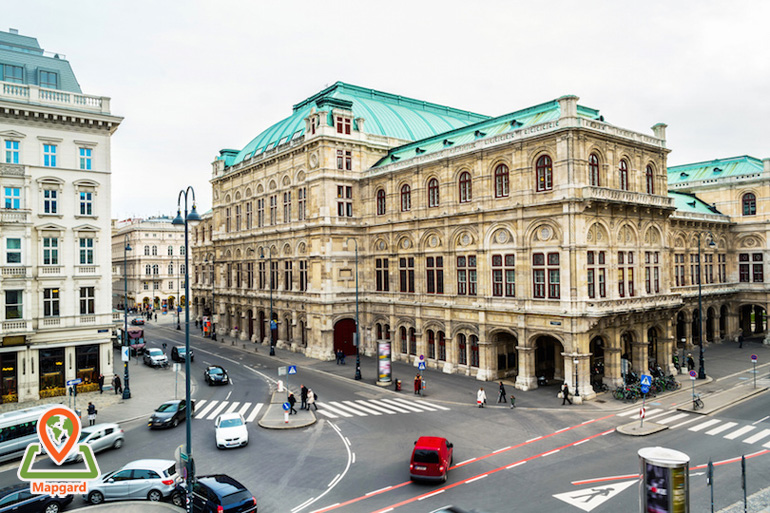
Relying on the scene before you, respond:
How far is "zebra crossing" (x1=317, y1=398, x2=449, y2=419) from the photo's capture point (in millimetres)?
32812

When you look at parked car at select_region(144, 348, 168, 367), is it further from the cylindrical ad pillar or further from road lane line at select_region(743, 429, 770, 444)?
road lane line at select_region(743, 429, 770, 444)

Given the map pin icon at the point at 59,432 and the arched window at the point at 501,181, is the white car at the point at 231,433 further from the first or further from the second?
the arched window at the point at 501,181

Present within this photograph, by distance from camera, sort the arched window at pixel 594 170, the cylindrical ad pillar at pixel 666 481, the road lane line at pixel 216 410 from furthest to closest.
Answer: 1. the arched window at pixel 594 170
2. the road lane line at pixel 216 410
3. the cylindrical ad pillar at pixel 666 481

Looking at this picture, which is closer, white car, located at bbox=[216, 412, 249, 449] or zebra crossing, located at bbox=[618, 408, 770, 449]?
white car, located at bbox=[216, 412, 249, 449]

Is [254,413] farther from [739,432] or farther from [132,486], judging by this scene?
[739,432]

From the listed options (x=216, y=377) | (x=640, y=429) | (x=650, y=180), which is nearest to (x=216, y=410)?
(x=216, y=377)

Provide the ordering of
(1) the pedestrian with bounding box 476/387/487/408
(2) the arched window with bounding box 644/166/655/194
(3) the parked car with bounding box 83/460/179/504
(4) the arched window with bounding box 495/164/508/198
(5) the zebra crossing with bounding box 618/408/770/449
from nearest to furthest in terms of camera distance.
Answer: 1. (3) the parked car with bounding box 83/460/179/504
2. (5) the zebra crossing with bounding box 618/408/770/449
3. (1) the pedestrian with bounding box 476/387/487/408
4. (4) the arched window with bounding box 495/164/508/198
5. (2) the arched window with bounding box 644/166/655/194

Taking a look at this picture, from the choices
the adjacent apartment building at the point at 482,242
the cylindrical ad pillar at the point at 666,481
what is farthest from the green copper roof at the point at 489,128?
the cylindrical ad pillar at the point at 666,481

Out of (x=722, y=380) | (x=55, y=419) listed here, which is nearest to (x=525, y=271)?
(x=722, y=380)

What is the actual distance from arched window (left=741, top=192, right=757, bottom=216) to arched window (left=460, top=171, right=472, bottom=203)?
4010 centimetres

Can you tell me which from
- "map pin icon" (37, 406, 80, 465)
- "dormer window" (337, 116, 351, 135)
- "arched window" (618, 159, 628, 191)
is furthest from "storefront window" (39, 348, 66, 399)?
"arched window" (618, 159, 628, 191)

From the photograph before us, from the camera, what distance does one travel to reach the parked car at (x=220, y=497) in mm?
18031

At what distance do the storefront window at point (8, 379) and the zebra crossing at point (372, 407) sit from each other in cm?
2144

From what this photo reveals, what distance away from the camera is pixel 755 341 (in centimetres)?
5894
